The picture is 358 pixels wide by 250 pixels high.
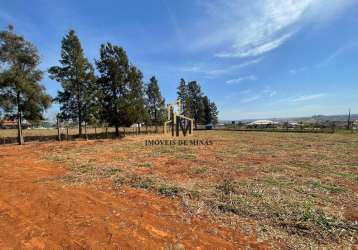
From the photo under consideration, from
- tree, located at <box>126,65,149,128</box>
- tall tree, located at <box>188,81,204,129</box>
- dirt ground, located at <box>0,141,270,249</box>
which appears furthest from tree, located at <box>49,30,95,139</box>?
tall tree, located at <box>188,81,204,129</box>

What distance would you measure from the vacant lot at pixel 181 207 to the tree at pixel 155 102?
22131 mm

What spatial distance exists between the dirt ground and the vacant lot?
15 millimetres

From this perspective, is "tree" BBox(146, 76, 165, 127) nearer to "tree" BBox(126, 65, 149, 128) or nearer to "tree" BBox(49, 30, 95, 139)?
"tree" BBox(126, 65, 149, 128)

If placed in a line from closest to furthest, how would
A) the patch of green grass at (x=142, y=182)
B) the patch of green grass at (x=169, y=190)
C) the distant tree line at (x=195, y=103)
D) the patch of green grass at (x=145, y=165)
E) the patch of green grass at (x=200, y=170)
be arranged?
the patch of green grass at (x=169, y=190), the patch of green grass at (x=142, y=182), the patch of green grass at (x=200, y=170), the patch of green grass at (x=145, y=165), the distant tree line at (x=195, y=103)

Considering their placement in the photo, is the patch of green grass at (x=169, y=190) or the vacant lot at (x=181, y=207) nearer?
the vacant lot at (x=181, y=207)

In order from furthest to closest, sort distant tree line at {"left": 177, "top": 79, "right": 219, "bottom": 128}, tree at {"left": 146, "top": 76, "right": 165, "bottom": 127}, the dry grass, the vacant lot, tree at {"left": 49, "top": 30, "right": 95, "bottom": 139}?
distant tree line at {"left": 177, "top": 79, "right": 219, "bottom": 128}, tree at {"left": 146, "top": 76, "right": 165, "bottom": 127}, tree at {"left": 49, "top": 30, "right": 95, "bottom": 139}, the dry grass, the vacant lot

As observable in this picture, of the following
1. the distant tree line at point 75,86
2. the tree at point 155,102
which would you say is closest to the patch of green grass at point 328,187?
the distant tree line at point 75,86

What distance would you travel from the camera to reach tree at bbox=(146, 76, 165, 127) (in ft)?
96.1

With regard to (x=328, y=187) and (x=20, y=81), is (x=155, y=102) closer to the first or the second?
(x=20, y=81)

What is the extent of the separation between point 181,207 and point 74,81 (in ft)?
58.0

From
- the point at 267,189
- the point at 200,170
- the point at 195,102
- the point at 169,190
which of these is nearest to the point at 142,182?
the point at 169,190

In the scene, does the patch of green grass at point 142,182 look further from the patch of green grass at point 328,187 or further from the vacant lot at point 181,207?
the patch of green grass at point 328,187

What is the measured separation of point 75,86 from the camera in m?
18.3

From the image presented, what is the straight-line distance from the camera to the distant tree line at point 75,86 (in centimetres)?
1432
